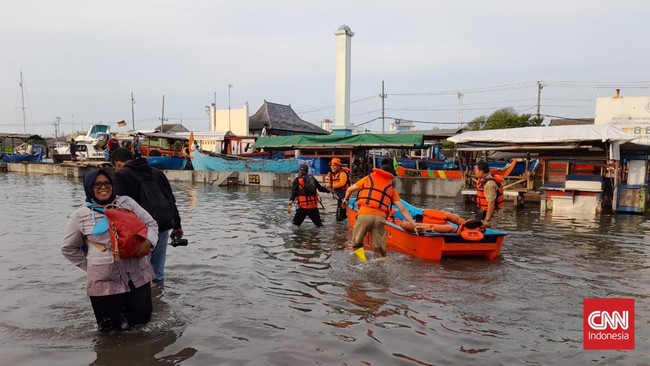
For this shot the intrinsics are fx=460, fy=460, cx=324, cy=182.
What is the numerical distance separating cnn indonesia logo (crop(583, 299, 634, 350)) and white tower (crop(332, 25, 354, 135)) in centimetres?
2171

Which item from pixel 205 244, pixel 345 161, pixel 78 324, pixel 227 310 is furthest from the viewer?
pixel 345 161

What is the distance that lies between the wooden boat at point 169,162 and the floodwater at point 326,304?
19083mm

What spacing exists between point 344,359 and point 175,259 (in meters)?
4.82

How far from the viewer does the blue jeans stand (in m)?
5.58

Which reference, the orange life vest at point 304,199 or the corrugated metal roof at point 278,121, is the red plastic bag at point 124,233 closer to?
the orange life vest at point 304,199

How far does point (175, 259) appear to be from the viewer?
825 centimetres

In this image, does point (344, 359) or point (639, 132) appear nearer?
point (344, 359)

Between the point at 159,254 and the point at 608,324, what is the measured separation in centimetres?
547

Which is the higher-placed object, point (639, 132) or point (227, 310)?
point (639, 132)

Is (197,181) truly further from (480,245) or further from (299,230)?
(480,245)

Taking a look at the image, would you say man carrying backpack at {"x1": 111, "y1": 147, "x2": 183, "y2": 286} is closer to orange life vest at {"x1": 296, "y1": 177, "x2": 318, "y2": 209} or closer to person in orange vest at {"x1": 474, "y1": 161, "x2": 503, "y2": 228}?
Result: orange life vest at {"x1": 296, "y1": 177, "x2": 318, "y2": 209}

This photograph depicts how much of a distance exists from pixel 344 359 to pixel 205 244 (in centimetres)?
599

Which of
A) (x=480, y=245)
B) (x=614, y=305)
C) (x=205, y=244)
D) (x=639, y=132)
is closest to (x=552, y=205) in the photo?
(x=480, y=245)

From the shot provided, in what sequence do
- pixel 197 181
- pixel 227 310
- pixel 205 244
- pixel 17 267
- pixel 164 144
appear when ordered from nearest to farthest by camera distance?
1. pixel 227 310
2. pixel 17 267
3. pixel 205 244
4. pixel 197 181
5. pixel 164 144
